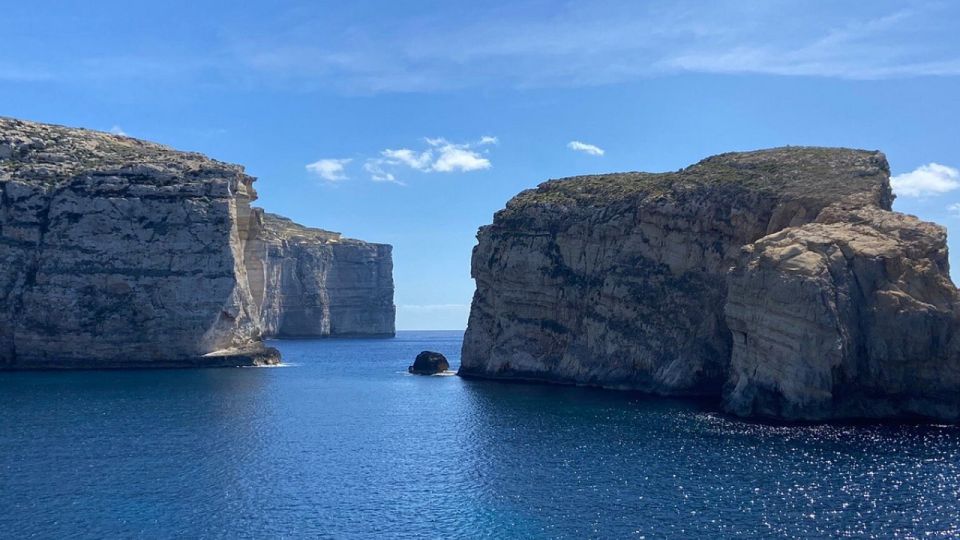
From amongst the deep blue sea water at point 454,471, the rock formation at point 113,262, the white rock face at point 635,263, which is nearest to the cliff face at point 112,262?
the rock formation at point 113,262

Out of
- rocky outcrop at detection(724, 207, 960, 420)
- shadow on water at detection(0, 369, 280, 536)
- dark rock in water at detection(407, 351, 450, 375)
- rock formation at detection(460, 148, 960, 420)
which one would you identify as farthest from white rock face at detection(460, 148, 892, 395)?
shadow on water at detection(0, 369, 280, 536)

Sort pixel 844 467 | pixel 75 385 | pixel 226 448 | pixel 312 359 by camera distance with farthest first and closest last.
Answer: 1. pixel 312 359
2. pixel 75 385
3. pixel 226 448
4. pixel 844 467

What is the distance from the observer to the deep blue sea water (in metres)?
40.5

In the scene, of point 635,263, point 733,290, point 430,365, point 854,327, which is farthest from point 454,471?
point 430,365

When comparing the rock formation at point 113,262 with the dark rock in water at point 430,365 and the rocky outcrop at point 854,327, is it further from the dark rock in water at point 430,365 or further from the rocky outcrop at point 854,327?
the rocky outcrop at point 854,327

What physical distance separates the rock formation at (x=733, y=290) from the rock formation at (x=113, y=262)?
35.2 m

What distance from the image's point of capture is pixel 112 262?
109 meters

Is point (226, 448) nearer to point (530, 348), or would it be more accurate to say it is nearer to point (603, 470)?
point (603, 470)

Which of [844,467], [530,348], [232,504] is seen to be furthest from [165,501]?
[530,348]

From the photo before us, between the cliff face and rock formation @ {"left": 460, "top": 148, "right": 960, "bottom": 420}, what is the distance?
35.3 meters

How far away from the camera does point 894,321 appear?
65.9m

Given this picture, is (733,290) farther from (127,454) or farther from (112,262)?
(112,262)

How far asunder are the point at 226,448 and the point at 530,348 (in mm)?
49119

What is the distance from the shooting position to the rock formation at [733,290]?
65.9 m
